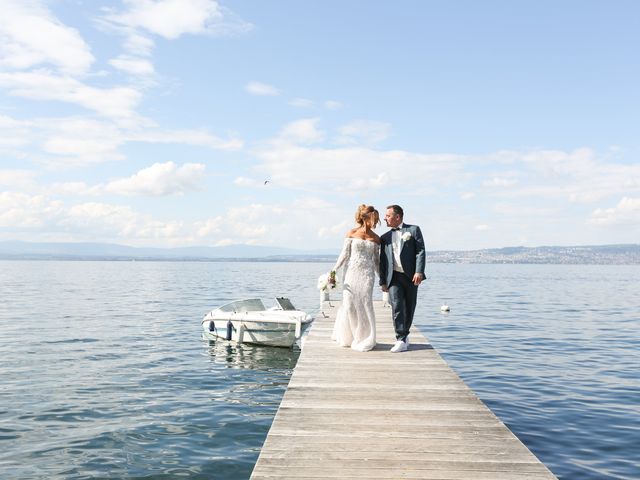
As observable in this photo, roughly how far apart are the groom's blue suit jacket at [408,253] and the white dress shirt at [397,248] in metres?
0.04

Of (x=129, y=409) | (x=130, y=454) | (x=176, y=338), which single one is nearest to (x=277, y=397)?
(x=129, y=409)

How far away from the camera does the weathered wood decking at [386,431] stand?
4723 millimetres

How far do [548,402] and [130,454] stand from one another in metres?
9.79

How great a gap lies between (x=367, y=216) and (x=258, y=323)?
10.1 m

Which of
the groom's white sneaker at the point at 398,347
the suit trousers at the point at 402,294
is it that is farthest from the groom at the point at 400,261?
the groom's white sneaker at the point at 398,347

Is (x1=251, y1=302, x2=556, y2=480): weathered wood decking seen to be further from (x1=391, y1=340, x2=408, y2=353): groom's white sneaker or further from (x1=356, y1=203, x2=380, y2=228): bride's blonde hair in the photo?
(x1=356, y1=203, x2=380, y2=228): bride's blonde hair

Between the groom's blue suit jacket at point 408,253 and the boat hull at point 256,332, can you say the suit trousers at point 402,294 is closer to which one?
the groom's blue suit jacket at point 408,253

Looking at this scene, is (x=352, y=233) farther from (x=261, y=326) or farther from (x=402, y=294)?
(x=261, y=326)

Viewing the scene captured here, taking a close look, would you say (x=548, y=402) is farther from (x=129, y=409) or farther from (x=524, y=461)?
(x=129, y=409)

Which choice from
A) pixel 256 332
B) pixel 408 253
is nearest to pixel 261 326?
pixel 256 332

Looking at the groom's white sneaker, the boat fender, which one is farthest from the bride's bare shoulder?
the boat fender

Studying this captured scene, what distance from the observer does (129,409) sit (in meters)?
11.9

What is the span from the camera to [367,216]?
9.92 metres

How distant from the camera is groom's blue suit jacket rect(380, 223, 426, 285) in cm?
958
